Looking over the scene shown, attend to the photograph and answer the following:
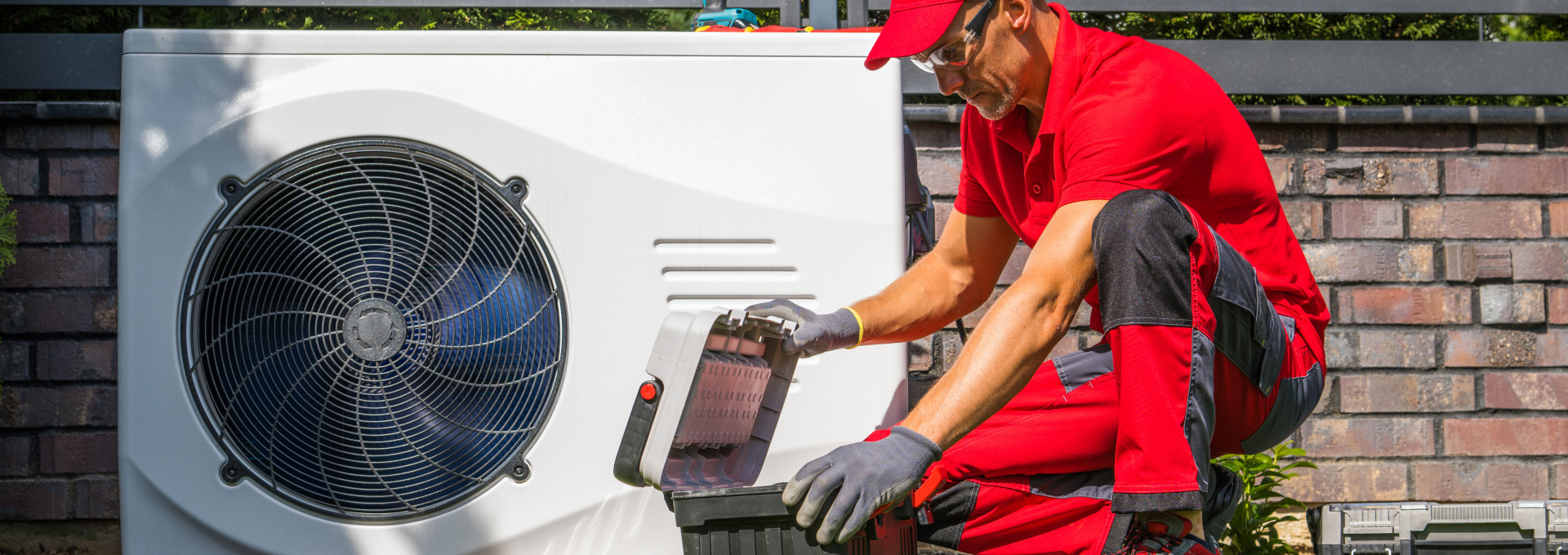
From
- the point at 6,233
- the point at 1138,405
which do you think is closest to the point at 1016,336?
the point at 1138,405

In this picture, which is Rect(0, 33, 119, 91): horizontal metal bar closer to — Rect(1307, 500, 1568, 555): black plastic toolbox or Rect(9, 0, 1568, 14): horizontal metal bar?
Rect(9, 0, 1568, 14): horizontal metal bar

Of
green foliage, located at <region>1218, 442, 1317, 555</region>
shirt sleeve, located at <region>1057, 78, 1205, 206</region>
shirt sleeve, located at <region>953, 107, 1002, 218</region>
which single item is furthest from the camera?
green foliage, located at <region>1218, 442, 1317, 555</region>

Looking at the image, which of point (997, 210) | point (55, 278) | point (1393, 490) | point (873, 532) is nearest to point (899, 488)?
point (873, 532)

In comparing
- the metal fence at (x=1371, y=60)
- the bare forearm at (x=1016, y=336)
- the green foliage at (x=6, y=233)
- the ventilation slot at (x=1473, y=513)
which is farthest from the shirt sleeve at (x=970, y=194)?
the green foliage at (x=6, y=233)

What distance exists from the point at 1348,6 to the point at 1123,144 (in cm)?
145

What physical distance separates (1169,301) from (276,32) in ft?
3.98

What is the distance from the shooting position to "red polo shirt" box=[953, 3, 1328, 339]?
1.25 m

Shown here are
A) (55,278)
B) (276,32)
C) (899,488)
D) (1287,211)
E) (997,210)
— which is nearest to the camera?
(899,488)

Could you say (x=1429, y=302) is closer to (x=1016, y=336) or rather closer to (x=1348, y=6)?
(x=1348, y=6)

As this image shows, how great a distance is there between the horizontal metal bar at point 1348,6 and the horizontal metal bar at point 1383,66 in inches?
2.9

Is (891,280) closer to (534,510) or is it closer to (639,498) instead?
(639,498)

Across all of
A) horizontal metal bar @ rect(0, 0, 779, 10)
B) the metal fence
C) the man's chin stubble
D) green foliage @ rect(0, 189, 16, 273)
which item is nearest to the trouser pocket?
the man's chin stubble

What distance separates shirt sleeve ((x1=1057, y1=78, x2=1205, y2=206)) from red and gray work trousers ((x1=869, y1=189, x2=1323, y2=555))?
8cm

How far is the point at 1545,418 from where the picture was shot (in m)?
2.24
